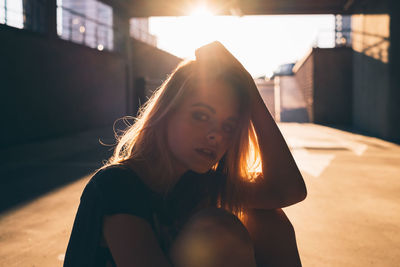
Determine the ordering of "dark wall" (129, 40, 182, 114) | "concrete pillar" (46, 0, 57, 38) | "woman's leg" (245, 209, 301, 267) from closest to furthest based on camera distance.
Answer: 1. "woman's leg" (245, 209, 301, 267)
2. "concrete pillar" (46, 0, 57, 38)
3. "dark wall" (129, 40, 182, 114)

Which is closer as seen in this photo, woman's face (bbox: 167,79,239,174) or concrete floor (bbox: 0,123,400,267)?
woman's face (bbox: 167,79,239,174)

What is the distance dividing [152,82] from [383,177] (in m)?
15.1

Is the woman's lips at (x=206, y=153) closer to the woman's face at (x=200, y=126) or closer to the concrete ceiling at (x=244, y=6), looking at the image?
the woman's face at (x=200, y=126)

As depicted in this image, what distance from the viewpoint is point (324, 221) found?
9.86ft

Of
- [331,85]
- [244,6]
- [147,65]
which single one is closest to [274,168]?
[244,6]

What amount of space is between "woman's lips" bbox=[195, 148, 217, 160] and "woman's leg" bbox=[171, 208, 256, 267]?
234 mm

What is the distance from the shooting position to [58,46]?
10406 millimetres

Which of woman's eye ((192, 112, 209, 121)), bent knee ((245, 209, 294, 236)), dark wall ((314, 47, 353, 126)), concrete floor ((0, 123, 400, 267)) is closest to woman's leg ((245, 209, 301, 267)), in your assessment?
bent knee ((245, 209, 294, 236))

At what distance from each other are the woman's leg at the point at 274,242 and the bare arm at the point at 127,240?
1.97ft

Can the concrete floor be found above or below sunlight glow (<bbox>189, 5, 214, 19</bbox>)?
below

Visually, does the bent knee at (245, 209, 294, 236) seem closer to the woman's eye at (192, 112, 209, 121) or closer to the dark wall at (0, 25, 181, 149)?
the woman's eye at (192, 112, 209, 121)

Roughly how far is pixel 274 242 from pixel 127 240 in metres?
0.71

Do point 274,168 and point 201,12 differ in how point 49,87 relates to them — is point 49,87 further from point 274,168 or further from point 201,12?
point 274,168

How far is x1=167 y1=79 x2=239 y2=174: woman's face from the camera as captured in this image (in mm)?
1262
